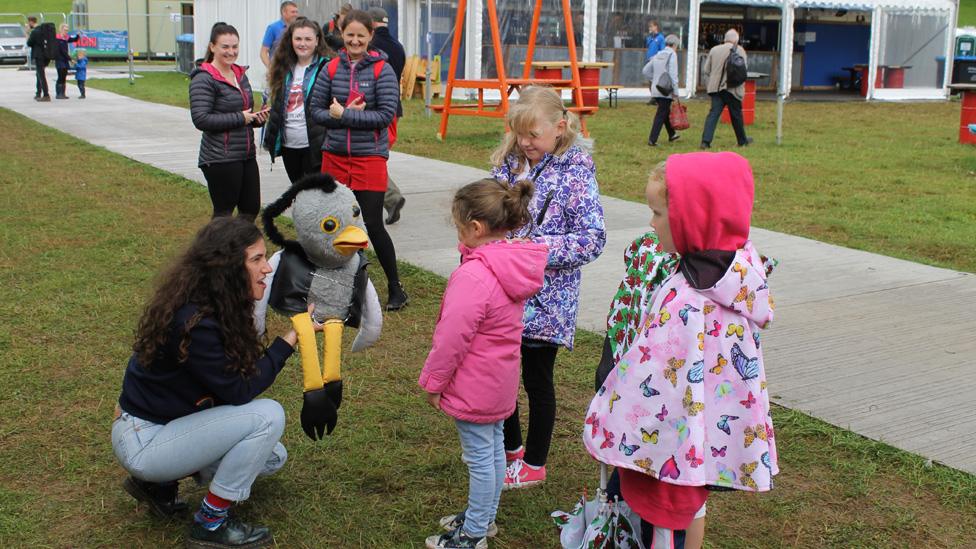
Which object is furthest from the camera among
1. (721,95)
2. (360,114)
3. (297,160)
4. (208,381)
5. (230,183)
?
(721,95)

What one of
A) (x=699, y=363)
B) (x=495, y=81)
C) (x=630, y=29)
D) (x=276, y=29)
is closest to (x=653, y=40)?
(x=630, y=29)

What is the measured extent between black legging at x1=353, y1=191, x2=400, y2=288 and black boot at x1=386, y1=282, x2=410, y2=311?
0.07ft

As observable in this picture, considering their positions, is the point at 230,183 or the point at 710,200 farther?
the point at 230,183

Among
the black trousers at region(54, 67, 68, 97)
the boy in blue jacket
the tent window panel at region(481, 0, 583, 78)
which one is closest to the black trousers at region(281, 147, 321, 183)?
the tent window panel at region(481, 0, 583, 78)

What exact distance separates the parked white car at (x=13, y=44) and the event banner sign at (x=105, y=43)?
2.53 meters

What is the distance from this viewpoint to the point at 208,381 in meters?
3.14

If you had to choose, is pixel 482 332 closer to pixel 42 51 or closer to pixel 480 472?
pixel 480 472

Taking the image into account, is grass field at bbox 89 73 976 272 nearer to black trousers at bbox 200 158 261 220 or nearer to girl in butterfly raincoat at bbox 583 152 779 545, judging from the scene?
black trousers at bbox 200 158 261 220

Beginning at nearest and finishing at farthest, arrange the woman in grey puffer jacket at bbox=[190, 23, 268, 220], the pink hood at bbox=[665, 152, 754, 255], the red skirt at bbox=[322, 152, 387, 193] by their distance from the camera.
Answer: the pink hood at bbox=[665, 152, 754, 255] → the red skirt at bbox=[322, 152, 387, 193] → the woman in grey puffer jacket at bbox=[190, 23, 268, 220]

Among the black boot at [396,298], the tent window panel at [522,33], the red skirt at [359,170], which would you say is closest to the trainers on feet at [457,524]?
the black boot at [396,298]

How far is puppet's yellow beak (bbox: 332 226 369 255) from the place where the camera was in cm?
347

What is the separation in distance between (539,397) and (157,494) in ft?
4.61

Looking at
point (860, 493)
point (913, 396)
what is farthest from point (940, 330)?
point (860, 493)

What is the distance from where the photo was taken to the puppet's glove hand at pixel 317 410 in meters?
3.37
